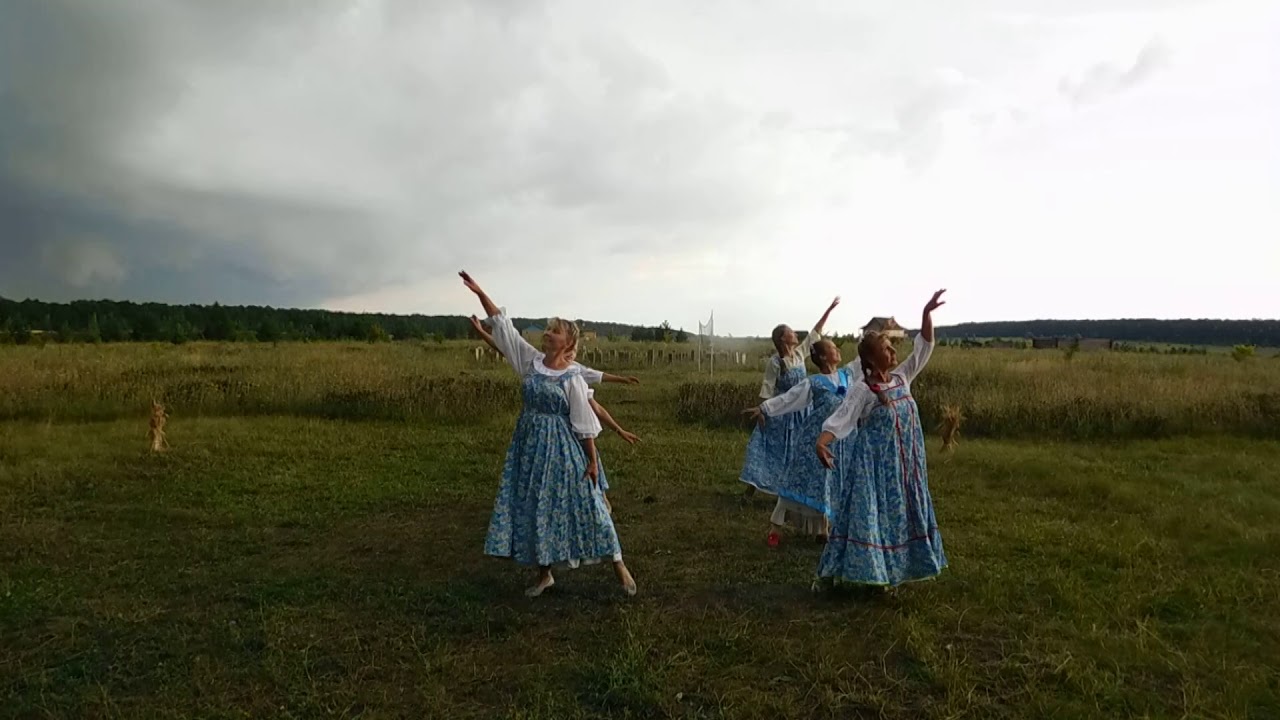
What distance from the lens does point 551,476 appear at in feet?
17.4

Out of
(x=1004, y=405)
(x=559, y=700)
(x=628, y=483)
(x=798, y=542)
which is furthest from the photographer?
(x=1004, y=405)

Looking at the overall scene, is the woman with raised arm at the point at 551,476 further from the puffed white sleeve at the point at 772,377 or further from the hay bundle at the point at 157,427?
the hay bundle at the point at 157,427

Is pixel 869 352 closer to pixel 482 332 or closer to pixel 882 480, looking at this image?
pixel 882 480

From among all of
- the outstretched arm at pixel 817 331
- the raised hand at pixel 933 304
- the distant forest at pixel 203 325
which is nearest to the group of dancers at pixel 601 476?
the raised hand at pixel 933 304

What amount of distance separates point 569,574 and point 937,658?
276 centimetres

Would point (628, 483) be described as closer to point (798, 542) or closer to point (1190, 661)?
point (798, 542)

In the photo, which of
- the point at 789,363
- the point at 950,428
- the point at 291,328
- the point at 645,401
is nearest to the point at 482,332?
the point at 789,363

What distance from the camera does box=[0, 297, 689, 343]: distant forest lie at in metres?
57.5

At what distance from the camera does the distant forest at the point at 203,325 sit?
57.5 m

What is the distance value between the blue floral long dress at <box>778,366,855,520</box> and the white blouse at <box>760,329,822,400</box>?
44.9 inches

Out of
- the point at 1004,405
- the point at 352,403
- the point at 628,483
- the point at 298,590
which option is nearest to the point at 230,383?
the point at 352,403

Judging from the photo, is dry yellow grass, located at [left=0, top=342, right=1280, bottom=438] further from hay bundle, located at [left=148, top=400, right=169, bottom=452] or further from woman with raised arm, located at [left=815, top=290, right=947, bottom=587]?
woman with raised arm, located at [left=815, top=290, right=947, bottom=587]

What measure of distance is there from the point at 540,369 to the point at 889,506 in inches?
99.8

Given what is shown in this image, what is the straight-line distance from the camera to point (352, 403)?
14.9m
